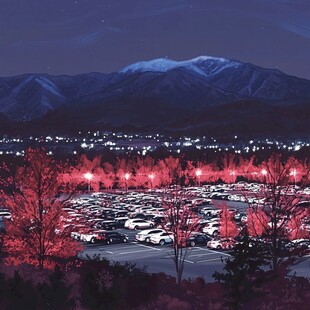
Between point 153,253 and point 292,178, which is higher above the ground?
point 292,178

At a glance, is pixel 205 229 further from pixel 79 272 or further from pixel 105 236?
pixel 79 272

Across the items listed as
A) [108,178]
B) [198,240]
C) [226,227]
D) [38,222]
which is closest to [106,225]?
[198,240]

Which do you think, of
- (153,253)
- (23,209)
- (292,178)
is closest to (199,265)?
(153,253)

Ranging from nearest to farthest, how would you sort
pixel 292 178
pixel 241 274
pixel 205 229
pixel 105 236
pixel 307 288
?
pixel 241 274 → pixel 307 288 → pixel 105 236 → pixel 205 229 → pixel 292 178

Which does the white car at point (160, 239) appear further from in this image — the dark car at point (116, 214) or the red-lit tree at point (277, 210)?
the dark car at point (116, 214)

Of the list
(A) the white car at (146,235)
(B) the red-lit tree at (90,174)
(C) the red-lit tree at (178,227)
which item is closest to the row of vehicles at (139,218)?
(A) the white car at (146,235)

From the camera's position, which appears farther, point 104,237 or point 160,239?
point 104,237

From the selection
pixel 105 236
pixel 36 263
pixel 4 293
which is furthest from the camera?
pixel 105 236

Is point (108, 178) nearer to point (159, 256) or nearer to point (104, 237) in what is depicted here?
point (104, 237)

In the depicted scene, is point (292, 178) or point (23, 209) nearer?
point (23, 209)
